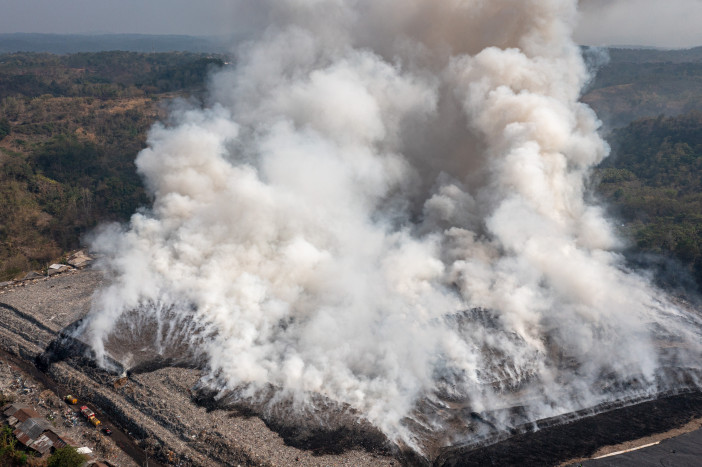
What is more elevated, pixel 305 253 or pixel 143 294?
pixel 305 253

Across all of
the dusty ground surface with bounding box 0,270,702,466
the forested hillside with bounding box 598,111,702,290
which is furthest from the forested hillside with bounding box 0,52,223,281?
the forested hillside with bounding box 598,111,702,290

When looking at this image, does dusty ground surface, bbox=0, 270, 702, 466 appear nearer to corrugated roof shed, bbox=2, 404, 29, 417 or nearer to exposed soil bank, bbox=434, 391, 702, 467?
exposed soil bank, bbox=434, 391, 702, 467

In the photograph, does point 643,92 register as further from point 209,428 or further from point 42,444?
point 42,444

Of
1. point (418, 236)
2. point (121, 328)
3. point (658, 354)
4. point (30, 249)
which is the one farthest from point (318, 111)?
point (658, 354)

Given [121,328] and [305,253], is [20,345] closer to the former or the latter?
[121,328]

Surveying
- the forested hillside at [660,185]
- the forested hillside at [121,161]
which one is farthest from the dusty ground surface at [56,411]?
the forested hillside at [660,185]

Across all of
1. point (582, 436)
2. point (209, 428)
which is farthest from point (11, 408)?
point (582, 436)

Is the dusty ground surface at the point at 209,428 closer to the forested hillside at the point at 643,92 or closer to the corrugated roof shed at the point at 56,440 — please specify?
the corrugated roof shed at the point at 56,440
